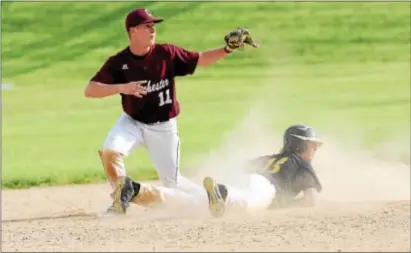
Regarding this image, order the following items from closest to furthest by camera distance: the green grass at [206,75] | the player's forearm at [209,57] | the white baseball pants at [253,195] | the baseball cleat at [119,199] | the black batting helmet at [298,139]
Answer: the baseball cleat at [119,199], the white baseball pants at [253,195], the player's forearm at [209,57], the black batting helmet at [298,139], the green grass at [206,75]

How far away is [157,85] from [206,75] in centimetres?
1207

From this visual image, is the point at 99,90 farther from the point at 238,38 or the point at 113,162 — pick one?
the point at 238,38

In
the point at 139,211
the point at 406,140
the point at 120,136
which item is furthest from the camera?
the point at 406,140

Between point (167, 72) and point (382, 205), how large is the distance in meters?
1.88

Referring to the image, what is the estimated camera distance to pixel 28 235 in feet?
22.7

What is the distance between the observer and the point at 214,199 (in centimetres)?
728

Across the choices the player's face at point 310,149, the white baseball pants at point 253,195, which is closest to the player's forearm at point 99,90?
the white baseball pants at point 253,195

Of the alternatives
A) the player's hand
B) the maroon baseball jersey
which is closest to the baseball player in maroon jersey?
the maroon baseball jersey

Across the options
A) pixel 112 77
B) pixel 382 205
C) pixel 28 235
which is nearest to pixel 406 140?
pixel 382 205

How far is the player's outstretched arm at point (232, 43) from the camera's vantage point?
25.0 feet

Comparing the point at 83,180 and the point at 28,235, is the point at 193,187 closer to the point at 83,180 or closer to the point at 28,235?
the point at 28,235

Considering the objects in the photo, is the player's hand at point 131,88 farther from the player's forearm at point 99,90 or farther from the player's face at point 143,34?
the player's face at point 143,34

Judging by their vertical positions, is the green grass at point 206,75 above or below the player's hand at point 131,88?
above

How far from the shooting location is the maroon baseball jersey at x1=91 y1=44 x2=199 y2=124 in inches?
299
